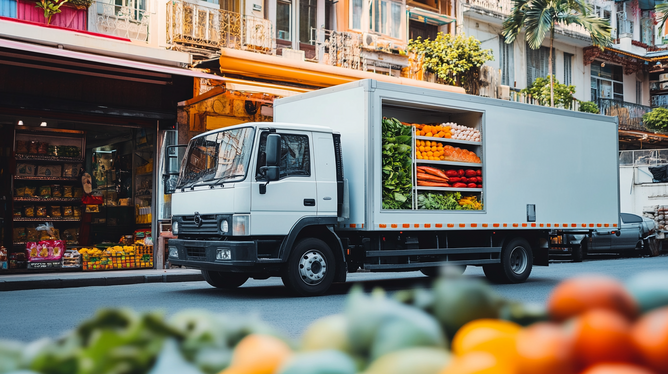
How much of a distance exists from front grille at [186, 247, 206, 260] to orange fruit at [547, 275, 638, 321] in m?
8.53

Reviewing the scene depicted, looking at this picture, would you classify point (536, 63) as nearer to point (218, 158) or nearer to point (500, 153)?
point (500, 153)

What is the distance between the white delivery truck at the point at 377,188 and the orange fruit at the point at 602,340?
7.90 metres

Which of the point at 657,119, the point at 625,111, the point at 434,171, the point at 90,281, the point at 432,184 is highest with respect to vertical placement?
the point at 625,111

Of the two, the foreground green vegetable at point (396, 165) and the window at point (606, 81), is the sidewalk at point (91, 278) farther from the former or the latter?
the window at point (606, 81)

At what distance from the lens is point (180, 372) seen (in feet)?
4.66

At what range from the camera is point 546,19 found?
2328cm

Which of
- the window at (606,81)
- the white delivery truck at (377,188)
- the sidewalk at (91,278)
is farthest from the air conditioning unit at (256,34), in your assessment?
the window at (606,81)

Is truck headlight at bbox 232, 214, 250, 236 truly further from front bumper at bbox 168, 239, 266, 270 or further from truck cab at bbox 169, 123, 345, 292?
front bumper at bbox 168, 239, 266, 270

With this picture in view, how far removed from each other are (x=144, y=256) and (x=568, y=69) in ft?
73.4

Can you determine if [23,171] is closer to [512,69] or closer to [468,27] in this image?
[468,27]

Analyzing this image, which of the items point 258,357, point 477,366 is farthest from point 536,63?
point 477,366

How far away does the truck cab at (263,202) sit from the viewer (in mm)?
9219

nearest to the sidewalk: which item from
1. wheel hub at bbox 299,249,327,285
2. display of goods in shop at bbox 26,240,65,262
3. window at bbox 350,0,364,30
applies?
display of goods in shop at bbox 26,240,65,262

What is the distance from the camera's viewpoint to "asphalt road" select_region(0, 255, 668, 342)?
7.38 meters
